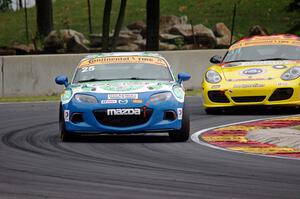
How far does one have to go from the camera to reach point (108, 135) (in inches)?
608

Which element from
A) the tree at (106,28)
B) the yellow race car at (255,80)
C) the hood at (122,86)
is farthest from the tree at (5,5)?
the hood at (122,86)

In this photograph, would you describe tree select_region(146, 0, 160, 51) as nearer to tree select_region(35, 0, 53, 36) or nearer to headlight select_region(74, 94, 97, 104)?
tree select_region(35, 0, 53, 36)

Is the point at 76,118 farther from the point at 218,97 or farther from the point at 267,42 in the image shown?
the point at 267,42

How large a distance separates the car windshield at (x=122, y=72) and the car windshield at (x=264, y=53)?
15.4 ft

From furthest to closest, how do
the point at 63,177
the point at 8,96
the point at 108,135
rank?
the point at 8,96 < the point at 108,135 < the point at 63,177

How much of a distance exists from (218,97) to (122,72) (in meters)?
4.01

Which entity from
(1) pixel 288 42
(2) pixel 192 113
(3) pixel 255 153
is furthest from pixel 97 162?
(1) pixel 288 42

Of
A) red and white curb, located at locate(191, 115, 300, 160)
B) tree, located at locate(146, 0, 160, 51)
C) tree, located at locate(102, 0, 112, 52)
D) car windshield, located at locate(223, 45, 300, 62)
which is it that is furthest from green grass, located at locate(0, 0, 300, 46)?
red and white curb, located at locate(191, 115, 300, 160)

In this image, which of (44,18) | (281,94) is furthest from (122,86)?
(44,18)

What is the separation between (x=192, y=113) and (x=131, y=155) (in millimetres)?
7314

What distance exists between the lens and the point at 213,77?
19.3m

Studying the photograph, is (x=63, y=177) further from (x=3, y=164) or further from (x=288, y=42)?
(x=288, y=42)

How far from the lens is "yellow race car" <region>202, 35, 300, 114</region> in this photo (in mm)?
18656

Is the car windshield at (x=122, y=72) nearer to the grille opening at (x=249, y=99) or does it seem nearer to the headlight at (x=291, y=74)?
the grille opening at (x=249, y=99)
